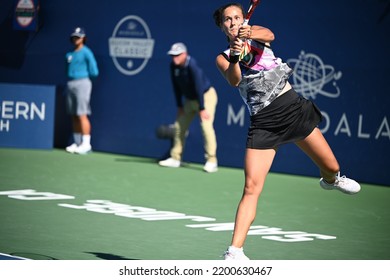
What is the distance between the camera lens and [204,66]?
612 inches

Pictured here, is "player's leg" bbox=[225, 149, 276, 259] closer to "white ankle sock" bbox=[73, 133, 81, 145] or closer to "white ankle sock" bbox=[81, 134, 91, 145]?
"white ankle sock" bbox=[81, 134, 91, 145]

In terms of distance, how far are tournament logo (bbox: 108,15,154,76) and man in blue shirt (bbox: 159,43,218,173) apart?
1.68 m

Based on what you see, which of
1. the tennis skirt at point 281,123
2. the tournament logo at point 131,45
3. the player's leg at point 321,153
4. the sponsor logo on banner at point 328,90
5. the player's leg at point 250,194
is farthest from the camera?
the tournament logo at point 131,45

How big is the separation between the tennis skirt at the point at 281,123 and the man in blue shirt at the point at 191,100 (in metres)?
6.68

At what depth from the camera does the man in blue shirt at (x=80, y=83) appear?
16422mm

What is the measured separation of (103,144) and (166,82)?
1796 millimetres

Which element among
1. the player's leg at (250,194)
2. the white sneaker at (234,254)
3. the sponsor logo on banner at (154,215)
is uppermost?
the player's leg at (250,194)

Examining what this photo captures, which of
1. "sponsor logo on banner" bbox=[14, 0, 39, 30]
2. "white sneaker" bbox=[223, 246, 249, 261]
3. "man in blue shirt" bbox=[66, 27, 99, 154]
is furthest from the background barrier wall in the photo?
"white sneaker" bbox=[223, 246, 249, 261]

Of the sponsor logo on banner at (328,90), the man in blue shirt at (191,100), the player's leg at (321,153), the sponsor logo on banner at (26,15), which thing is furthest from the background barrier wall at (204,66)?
the player's leg at (321,153)

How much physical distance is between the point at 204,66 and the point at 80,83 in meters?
2.36

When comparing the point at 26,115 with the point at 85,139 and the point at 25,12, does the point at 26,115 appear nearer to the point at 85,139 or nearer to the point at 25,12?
the point at 85,139

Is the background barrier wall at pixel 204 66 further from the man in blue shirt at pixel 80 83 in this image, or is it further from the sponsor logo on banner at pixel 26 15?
the man in blue shirt at pixel 80 83

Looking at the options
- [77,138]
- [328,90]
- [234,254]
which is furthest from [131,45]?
[234,254]
